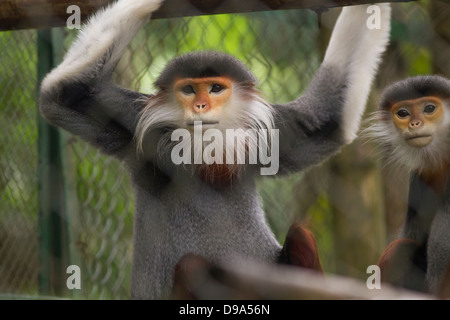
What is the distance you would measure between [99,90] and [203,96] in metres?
0.31

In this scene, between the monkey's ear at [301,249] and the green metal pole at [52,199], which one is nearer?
the monkey's ear at [301,249]

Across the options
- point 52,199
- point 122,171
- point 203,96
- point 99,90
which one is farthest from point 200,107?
point 122,171

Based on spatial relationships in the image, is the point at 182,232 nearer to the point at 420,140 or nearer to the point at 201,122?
the point at 201,122

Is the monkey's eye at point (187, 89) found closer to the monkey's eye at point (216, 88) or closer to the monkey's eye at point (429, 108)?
the monkey's eye at point (216, 88)

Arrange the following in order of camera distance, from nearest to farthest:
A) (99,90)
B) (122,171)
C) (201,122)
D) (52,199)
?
1. (201,122)
2. (99,90)
3. (52,199)
4. (122,171)

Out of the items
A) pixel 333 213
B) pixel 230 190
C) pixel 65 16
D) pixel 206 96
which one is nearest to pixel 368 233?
pixel 333 213

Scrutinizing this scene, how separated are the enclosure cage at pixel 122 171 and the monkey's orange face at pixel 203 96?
27.8 inches

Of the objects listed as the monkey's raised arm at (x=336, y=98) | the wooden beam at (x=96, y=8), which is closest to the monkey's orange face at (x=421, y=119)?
the monkey's raised arm at (x=336, y=98)

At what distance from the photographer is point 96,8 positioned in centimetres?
178

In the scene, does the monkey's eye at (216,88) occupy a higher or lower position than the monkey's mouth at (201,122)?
higher

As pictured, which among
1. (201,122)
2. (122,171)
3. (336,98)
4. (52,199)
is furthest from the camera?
(122,171)

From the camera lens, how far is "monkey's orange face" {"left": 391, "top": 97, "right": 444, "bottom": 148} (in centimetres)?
179

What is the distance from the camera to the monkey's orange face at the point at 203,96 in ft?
→ 5.45
